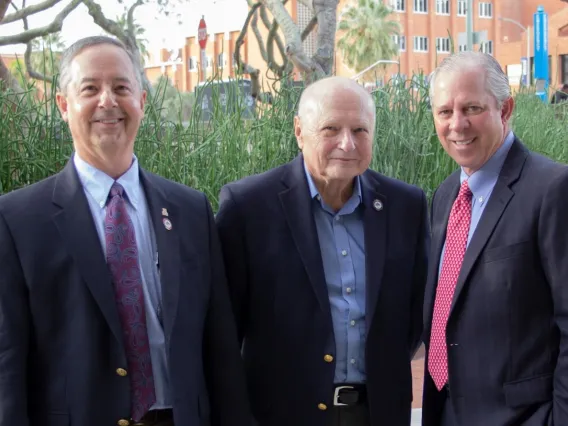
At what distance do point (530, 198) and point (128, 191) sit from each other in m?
1.26

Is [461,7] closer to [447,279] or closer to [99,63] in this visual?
[447,279]

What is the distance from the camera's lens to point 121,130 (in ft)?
8.20

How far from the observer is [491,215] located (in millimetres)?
2697

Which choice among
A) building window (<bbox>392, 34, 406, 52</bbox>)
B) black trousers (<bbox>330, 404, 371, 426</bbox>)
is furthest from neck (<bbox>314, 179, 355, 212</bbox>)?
building window (<bbox>392, 34, 406, 52</bbox>)

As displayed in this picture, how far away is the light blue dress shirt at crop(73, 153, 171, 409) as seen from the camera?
2.43 meters

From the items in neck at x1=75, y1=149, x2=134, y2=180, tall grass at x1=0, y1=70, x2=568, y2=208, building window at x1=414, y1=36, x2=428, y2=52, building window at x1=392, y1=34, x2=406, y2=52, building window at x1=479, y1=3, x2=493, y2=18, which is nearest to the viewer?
neck at x1=75, y1=149, x2=134, y2=180

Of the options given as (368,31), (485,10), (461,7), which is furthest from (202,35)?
(485,10)

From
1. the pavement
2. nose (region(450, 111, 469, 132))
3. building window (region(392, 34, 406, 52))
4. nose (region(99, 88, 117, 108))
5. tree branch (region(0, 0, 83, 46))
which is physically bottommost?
the pavement

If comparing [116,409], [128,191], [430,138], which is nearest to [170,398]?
[116,409]

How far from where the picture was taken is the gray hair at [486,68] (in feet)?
9.16

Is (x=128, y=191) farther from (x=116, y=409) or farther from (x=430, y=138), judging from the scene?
(x=430, y=138)

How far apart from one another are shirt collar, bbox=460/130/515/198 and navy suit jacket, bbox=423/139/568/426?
0.14ft

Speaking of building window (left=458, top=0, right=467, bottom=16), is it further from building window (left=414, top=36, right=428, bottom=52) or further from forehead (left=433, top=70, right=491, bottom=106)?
forehead (left=433, top=70, right=491, bottom=106)

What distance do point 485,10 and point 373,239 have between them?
193 feet
